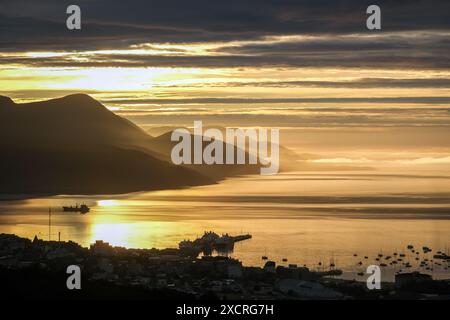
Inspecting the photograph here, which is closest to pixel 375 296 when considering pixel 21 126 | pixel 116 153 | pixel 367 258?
pixel 367 258

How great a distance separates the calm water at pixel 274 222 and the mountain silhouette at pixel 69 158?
808 inches

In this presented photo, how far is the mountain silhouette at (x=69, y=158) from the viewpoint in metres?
130

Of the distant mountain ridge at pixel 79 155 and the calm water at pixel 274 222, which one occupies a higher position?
the distant mountain ridge at pixel 79 155

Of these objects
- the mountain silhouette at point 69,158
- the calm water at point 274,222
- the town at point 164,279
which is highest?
the mountain silhouette at point 69,158

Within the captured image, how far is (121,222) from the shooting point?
70688 mm

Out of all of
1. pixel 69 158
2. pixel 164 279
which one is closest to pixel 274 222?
pixel 164 279

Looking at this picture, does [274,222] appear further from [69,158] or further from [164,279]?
[69,158]

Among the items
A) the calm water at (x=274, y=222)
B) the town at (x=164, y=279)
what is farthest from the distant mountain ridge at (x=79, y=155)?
the town at (x=164, y=279)

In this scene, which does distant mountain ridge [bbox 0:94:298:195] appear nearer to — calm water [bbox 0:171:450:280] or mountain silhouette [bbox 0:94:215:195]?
mountain silhouette [bbox 0:94:215:195]

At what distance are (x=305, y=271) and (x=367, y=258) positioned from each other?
31.7 feet

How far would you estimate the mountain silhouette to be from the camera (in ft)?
427

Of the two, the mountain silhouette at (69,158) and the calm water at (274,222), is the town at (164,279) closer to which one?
the calm water at (274,222)

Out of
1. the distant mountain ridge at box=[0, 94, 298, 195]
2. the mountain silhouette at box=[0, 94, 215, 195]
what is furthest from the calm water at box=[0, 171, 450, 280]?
the distant mountain ridge at box=[0, 94, 298, 195]
